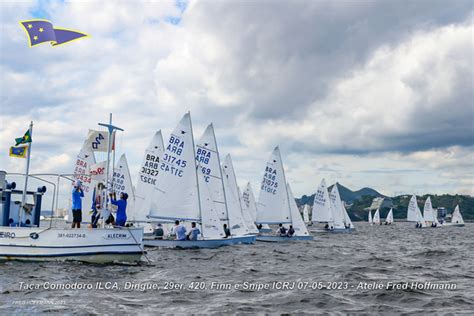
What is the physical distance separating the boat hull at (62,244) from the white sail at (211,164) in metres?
16.7

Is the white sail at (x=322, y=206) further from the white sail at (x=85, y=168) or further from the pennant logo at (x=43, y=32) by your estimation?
the pennant logo at (x=43, y=32)

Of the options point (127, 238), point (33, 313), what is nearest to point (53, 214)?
point (127, 238)

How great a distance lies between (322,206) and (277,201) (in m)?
20.7

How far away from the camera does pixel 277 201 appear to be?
4453 centimetres

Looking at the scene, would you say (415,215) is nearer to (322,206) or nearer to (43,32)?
(322,206)

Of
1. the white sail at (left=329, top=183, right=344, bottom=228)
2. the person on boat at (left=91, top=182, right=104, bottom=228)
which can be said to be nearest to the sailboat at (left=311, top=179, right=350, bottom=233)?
the white sail at (left=329, top=183, right=344, bottom=228)

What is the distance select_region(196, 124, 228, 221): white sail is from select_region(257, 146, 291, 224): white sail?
25.7 feet

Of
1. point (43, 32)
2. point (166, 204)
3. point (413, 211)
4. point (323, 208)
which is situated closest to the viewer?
point (43, 32)

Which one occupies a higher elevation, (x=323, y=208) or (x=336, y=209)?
(x=336, y=209)

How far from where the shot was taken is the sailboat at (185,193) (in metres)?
32.5

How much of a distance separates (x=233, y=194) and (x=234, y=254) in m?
13.4

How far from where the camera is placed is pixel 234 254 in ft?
91.9

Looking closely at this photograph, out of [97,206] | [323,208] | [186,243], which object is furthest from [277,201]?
[97,206]

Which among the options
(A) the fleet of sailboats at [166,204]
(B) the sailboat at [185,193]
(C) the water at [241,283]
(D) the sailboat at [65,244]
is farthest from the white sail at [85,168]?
(D) the sailboat at [65,244]
